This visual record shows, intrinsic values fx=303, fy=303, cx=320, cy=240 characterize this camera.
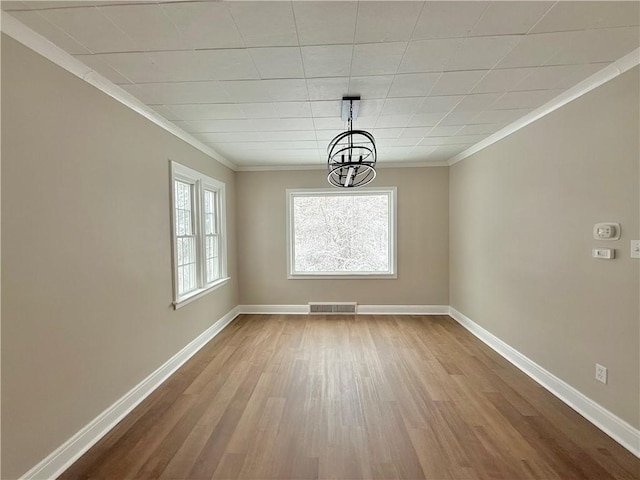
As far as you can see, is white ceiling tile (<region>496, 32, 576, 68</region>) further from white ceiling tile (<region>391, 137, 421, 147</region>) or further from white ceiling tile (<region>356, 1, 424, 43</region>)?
white ceiling tile (<region>391, 137, 421, 147</region>)

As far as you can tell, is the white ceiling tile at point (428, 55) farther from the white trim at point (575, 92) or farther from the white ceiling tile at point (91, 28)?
the white ceiling tile at point (91, 28)

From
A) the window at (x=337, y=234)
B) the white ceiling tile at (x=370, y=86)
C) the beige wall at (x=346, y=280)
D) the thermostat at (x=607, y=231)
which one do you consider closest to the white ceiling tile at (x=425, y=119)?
the white ceiling tile at (x=370, y=86)

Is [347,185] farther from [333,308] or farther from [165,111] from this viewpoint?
[333,308]

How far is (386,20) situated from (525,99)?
1711mm

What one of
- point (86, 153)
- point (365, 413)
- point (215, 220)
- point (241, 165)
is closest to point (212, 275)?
point (215, 220)

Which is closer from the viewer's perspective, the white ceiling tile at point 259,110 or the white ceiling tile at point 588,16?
the white ceiling tile at point 588,16

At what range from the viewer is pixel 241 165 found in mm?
5031

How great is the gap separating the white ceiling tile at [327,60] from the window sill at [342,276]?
3.49 metres

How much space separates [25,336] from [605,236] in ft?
12.0

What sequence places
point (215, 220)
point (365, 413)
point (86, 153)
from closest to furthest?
1. point (86, 153)
2. point (365, 413)
3. point (215, 220)

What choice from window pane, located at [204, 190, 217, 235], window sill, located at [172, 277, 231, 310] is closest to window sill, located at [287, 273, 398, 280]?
window sill, located at [172, 277, 231, 310]

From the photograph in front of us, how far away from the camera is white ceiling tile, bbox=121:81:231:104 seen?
227 centimetres

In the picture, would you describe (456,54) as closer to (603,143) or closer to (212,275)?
(603,143)

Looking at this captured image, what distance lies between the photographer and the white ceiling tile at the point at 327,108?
102 inches
